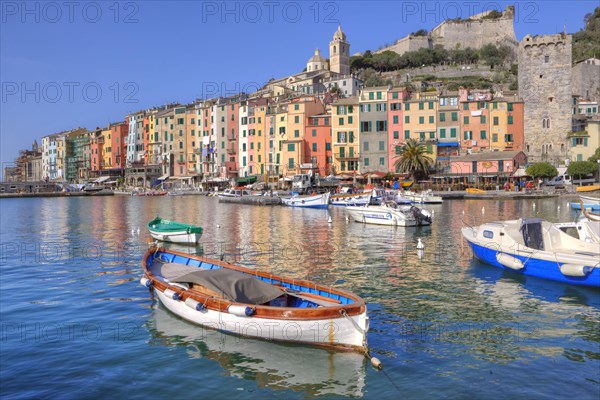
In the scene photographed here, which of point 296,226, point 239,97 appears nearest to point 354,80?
point 239,97

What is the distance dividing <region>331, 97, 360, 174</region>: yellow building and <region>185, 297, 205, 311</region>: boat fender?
68368 millimetres

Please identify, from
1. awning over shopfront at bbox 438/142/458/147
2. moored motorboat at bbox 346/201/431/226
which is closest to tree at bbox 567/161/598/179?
Result: awning over shopfront at bbox 438/142/458/147

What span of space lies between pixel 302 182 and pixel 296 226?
3698 cm

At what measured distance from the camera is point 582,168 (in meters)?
70.1

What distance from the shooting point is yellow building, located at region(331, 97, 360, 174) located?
81375 mm

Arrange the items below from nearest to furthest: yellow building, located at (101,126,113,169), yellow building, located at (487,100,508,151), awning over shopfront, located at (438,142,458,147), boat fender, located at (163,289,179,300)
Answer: boat fender, located at (163,289,179,300), yellow building, located at (487,100,508,151), awning over shopfront, located at (438,142,458,147), yellow building, located at (101,126,113,169)

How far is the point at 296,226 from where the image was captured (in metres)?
41.1

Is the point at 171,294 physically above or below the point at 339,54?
below

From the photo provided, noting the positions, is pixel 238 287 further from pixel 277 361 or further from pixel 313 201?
pixel 313 201

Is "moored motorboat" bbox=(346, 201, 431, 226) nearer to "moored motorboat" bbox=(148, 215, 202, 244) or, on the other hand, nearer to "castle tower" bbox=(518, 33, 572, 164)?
"moored motorboat" bbox=(148, 215, 202, 244)

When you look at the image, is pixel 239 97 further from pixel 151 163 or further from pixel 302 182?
pixel 302 182

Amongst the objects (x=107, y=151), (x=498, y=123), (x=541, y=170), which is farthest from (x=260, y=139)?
(x=107, y=151)

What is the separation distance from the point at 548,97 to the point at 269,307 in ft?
241

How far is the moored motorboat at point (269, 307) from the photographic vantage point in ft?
39.1
